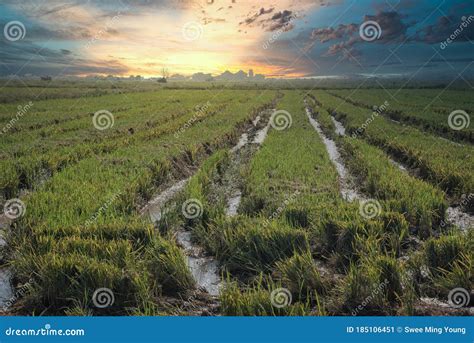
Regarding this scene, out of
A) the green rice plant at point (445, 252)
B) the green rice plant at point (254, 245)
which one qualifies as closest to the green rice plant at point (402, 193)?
the green rice plant at point (445, 252)

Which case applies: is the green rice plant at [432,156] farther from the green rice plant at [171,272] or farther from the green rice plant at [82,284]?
the green rice plant at [82,284]

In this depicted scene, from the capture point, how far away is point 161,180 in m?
8.27

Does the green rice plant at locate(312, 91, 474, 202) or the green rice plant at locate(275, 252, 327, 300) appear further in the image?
the green rice plant at locate(312, 91, 474, 202)

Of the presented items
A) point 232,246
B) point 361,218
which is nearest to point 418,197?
point 361,218

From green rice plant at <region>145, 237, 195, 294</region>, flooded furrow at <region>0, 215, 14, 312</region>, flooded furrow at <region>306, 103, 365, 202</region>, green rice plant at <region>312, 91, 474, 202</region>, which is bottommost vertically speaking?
flooded furrow at <region>0, 215, 14, 312</region>

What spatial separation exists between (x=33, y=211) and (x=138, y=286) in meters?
Answer: 2.84

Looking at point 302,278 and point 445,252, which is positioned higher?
point 445,252

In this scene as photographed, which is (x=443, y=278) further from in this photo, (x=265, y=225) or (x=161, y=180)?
(x=161, y=180)

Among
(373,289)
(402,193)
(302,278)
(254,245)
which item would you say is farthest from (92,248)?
(402,193)

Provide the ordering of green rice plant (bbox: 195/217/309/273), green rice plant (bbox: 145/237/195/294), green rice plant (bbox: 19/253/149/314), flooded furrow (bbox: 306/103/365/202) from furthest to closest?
flooded furrow (bbox: 306/103/365/202), green rice plant (bbox: 195/217/309/273), green rice plant (bbox: 145/237/195/294), green rice plant (bbox: 19/253/149/314)

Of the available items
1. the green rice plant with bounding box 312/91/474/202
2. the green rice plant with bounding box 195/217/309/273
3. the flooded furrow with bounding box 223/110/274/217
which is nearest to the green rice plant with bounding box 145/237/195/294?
the green rice plant with bounding box 195/217/309/273

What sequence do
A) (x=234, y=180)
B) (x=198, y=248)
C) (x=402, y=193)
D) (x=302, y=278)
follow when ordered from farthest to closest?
(x=234, y=180)
(x=402, y=193)
(x=198, y=248)
(x=302, y=278)

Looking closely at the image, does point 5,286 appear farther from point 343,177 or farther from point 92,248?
point 343,177

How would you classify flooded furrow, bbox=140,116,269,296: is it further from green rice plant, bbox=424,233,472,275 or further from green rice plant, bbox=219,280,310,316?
green rice plant, bbox=424,233,472,275
